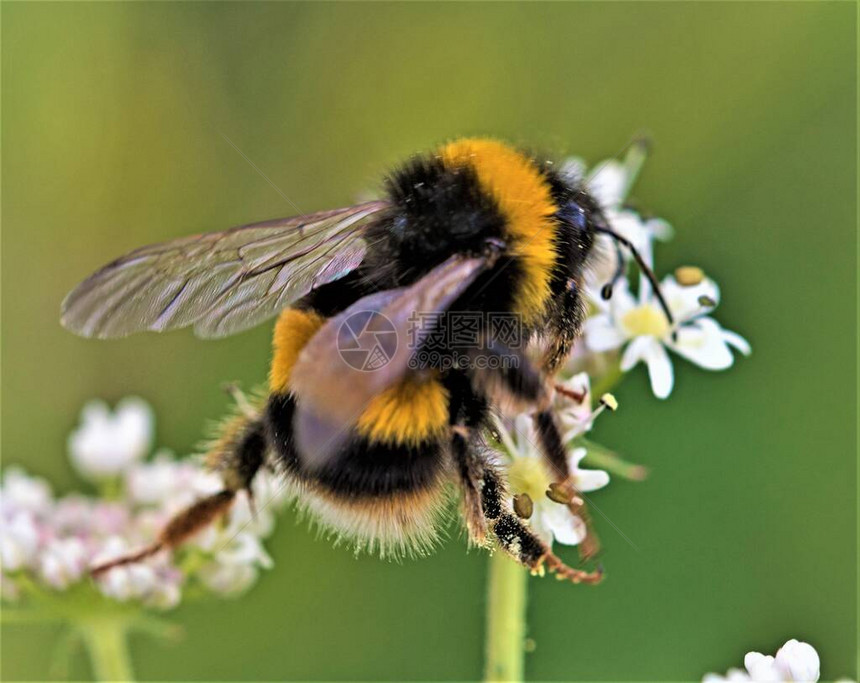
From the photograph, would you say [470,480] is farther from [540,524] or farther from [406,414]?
[540,524]

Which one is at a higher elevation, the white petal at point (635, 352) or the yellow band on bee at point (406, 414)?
the white petal at point (635, 352)

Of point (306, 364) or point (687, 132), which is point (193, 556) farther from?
point (687, 132)

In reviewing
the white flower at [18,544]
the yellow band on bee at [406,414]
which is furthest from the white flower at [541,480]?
the white flower at [18,544]

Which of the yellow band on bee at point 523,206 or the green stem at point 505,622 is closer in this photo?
the yellow band on bee at point 523,206

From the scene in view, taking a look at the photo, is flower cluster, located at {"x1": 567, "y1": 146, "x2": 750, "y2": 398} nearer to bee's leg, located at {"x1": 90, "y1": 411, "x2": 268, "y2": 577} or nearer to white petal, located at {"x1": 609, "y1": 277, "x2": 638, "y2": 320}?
white petal, located at {"x1": 609, "y1": 277, "x2": 638, "y2": 320}

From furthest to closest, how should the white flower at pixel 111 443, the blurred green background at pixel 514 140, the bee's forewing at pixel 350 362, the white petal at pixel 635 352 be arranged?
the blurred green background at pixel 514 140 → the white flower at pixel 111 443 → the white petal at pixel 635 352 → the bee's forewing at pixel 350 362

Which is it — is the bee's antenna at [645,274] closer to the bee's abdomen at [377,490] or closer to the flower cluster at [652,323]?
the flower cluster at [652,323]
